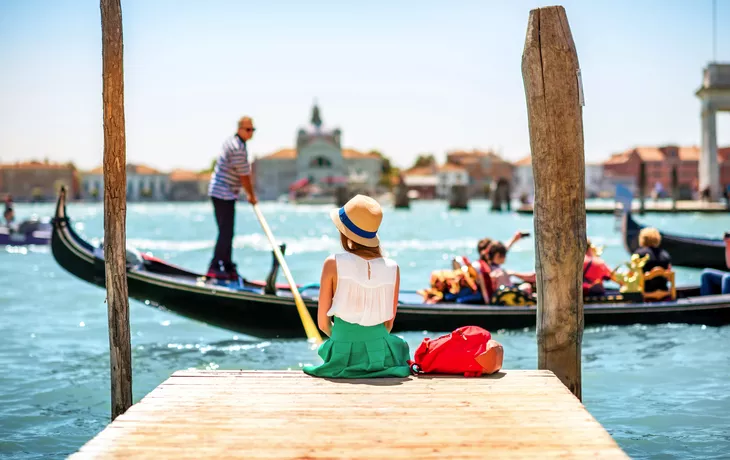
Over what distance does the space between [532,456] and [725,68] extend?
128 ft

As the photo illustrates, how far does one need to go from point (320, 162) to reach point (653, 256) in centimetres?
7604

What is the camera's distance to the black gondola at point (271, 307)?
7.41 meters

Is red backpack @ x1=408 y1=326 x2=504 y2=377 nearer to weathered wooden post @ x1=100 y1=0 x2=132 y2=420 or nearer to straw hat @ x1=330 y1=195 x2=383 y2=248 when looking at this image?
straw hat @ x1=330 y1=195 x2=383 y2=248

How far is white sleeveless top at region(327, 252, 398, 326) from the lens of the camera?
3746 mm

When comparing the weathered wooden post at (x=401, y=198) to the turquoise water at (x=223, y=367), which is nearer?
the turquoise water at (x=223, y=367)

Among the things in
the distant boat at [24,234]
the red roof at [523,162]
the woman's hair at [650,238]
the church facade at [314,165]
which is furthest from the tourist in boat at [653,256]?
the red roof at [523,162]

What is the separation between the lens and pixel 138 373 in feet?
24.5

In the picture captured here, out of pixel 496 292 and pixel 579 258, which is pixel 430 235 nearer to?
pixel 496 292

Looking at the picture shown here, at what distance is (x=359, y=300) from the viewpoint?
3.76 m

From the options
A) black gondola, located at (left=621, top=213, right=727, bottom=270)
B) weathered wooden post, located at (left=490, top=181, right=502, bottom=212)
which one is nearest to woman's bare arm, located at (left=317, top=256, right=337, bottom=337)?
black gondola, located at (left=621, top=213, right=727, bottom=270)

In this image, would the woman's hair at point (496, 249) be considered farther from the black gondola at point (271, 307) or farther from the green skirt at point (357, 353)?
the green skirt at point (357, 353)

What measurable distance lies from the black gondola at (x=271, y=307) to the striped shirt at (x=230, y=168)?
29.8 inches

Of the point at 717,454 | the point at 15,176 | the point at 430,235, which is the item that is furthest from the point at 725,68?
the point at 15,176

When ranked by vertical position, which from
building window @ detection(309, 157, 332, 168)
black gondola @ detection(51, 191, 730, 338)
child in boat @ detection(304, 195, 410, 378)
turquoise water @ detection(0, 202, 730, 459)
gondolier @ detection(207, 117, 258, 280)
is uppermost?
building window @ detection(309, 157, 332, 168)
